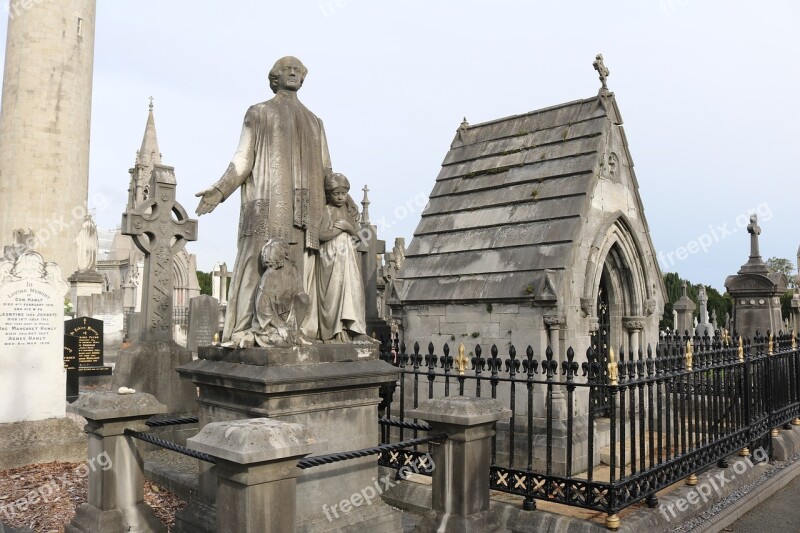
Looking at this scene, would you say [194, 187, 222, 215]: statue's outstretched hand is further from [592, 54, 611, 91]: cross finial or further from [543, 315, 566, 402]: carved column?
[592, 54, 611, 91]: cross finial

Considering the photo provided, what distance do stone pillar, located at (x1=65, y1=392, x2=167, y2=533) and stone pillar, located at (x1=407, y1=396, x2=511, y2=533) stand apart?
2132 millimetres

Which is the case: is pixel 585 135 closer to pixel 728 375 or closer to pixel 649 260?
pixel 649 260

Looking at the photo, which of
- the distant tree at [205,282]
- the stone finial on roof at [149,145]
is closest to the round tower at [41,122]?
the stone finial on roof at [149,145]

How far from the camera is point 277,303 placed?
4.48 m

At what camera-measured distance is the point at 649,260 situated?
9969 mm

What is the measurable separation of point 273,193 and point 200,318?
25.6 ft

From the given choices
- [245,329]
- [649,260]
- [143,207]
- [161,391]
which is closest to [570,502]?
[245,329]

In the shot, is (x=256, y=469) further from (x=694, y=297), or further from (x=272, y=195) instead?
(x=694, y=297)

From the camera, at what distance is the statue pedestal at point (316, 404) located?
163 inches

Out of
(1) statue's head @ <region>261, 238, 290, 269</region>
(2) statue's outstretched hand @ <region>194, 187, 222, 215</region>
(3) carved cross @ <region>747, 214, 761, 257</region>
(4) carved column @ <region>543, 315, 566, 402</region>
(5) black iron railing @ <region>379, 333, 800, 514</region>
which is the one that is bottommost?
(5) black iron railing @ <region>379, 333, 800, 514</region>

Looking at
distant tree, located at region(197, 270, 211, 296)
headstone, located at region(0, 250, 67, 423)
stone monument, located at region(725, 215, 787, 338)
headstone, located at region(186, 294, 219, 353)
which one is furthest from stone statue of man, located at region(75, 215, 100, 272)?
distant tree, located at region(197, 270, 211, 296)

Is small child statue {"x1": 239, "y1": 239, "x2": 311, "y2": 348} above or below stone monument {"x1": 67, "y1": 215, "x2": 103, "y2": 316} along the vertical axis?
below

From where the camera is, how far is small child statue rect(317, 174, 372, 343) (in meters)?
4.93

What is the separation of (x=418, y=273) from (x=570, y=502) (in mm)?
5114
